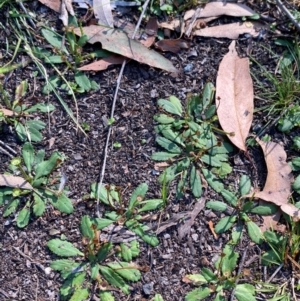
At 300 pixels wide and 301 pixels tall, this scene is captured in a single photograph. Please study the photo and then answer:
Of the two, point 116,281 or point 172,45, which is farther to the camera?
point 172,45

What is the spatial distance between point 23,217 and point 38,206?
0.23 feet

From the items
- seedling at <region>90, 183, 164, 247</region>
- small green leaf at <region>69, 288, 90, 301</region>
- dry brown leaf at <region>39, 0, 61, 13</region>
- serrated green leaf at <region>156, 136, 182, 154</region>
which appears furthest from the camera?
dry brown leaf at <region>39, 0, 61, 13</region>

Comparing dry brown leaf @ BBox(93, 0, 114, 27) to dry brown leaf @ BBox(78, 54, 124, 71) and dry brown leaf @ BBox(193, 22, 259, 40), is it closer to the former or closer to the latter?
dry brown leaf @ BBox(78, 54, 124, 71)

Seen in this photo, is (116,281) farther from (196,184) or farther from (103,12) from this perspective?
(103,12)

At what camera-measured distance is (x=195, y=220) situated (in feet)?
7.03

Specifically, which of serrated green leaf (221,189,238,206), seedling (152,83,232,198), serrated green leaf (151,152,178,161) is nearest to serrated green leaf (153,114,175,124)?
seedling (152,83,232,198)

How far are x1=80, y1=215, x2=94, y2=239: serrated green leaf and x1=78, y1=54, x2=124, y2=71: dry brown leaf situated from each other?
0.64 m

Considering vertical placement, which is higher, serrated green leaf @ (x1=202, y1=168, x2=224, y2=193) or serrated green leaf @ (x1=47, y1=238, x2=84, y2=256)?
serrated green leaf @ (x1=202, y1=168, x2=224, y2=193)

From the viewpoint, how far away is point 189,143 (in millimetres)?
2203

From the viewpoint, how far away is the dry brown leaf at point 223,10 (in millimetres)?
2410

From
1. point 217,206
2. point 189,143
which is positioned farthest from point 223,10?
point 217,206

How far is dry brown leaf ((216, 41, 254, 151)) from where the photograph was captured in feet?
7.34

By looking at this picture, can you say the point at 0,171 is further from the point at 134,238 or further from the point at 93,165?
the point at 134,238

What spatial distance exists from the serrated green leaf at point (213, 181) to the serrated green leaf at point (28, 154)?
0.70 m
